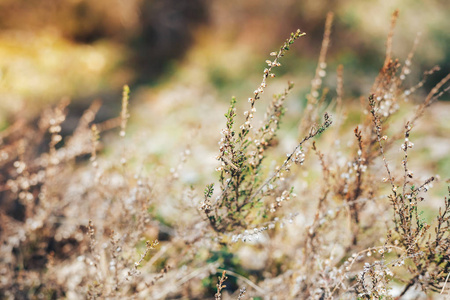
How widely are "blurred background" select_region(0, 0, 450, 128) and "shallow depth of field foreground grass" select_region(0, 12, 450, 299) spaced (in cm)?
62

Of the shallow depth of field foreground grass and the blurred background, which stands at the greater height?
the blurred background

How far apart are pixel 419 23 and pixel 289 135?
97.0 inches

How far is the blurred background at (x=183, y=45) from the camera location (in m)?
3.90

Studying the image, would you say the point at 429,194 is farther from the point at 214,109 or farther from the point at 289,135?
the point at 214,109

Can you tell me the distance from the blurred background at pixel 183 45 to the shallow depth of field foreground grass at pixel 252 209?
624mm

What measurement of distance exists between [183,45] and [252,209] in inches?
140

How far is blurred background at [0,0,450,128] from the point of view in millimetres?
3900

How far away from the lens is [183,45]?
15.7ft

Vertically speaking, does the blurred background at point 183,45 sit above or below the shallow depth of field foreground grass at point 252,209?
above

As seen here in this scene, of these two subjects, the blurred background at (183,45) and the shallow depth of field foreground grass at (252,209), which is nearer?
the shallow depth of field foreground grass at (252,209)

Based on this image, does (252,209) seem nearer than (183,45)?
Yes

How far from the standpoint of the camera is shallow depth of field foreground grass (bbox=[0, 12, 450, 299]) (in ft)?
4.74

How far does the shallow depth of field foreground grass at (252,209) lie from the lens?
145 cm

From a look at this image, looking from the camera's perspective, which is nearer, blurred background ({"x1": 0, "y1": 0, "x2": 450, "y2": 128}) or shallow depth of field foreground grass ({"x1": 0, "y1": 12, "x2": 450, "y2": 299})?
shallow depth of field foreground grass ({"x1": 0, "y1": 12, "x2": 450, "y2": 299})
